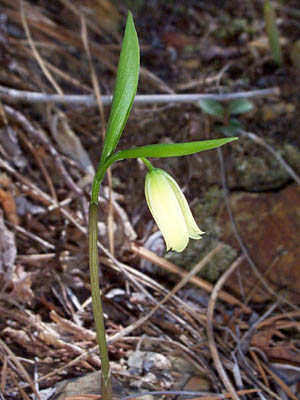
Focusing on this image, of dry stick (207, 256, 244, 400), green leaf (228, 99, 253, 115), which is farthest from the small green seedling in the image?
dry stick (207, 256, 244, 400)

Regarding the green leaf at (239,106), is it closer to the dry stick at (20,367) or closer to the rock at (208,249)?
the rock at (208,249)

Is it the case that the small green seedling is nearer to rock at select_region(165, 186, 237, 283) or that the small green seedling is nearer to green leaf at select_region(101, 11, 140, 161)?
rock at select_region(165, 186, 237, 283)

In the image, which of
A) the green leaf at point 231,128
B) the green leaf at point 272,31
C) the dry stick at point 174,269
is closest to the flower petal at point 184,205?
the dry stick at point 174,269

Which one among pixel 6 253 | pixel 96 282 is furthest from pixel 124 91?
pixel 6 253

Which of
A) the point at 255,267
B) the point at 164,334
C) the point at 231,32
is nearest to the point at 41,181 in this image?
the point at 164,334

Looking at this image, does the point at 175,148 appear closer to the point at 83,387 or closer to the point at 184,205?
the point at 184,205

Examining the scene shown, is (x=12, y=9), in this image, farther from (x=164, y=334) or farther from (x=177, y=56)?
(x=164, y=334)
